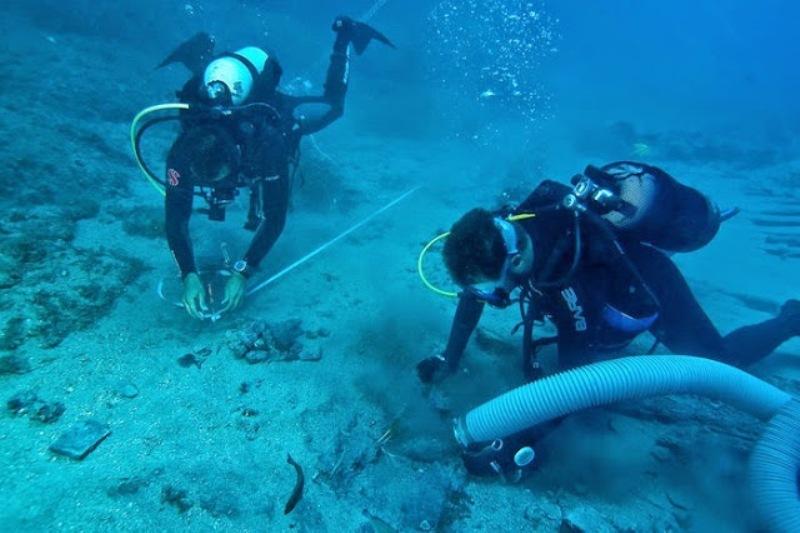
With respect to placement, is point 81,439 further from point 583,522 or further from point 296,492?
point 583,522

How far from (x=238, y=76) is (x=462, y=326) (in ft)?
12.2

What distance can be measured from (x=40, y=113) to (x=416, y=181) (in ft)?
25.8

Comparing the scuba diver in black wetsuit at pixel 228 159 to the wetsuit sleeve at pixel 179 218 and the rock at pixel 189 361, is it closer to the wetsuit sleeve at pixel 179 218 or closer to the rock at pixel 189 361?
the wetsuit sleeve at pixel 179 218

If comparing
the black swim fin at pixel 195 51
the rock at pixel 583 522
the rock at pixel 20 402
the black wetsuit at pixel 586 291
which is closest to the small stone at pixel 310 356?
the black wetsuit at pixel 586 291

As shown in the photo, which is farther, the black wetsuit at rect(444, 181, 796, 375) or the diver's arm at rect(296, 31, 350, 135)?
the diver's arm at rect(296, 31, 350, 135)

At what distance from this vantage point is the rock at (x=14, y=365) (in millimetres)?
3217

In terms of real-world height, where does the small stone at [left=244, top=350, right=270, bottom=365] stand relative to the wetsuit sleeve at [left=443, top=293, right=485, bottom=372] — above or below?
below

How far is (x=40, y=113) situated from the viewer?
7.41 m

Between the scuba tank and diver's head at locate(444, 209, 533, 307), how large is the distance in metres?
0.90

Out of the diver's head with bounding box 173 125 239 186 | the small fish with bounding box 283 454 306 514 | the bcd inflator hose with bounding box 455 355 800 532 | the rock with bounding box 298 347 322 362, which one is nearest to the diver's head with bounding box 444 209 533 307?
the bcd inflator hose with bounding box 455 355 800 532

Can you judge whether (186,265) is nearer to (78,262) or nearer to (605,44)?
(78,262)

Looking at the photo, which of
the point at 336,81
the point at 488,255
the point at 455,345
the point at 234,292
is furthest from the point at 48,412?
the point at 336,81

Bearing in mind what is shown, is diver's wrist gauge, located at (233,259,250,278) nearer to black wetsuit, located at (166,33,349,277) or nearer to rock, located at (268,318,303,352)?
black wetsuit, located at (166,33,349,277)

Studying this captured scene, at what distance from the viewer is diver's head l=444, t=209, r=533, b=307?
2.83 metres
